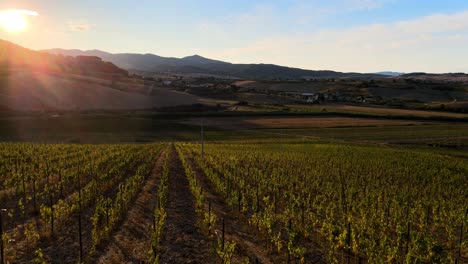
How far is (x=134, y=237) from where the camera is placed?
15.0 metres

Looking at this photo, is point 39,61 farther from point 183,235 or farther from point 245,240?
point 245,240

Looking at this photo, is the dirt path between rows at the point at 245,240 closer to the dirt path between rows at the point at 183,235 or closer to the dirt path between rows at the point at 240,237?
the dirt path between rows at the point at 240,237

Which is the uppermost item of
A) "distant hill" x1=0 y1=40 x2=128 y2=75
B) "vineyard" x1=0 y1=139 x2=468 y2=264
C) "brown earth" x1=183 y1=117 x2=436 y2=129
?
"distant hill" x1=0 y1=40 x2=128 y2=75

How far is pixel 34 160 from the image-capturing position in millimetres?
32688

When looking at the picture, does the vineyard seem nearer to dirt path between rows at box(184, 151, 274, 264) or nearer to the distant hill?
dirt path between rows at box(184, 151, 274, 264)

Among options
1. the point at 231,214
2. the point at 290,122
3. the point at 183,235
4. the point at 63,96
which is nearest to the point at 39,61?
the point at 63,96

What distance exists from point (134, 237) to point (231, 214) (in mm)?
5692

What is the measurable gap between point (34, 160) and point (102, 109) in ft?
239

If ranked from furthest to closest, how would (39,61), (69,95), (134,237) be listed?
(39,61) → (69,95) → (134,237)

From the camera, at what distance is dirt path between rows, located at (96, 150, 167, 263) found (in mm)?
13109

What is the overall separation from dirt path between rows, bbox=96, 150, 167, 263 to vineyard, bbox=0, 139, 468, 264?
0.04 meters

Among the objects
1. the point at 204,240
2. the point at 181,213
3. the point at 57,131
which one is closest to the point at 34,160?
the point at 181,213

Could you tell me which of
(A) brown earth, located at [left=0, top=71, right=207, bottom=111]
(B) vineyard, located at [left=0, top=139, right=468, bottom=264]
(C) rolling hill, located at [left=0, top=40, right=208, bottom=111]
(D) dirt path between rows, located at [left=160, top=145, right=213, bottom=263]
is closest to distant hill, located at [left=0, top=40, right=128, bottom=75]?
(C) rolling hill, located at [left=0, top=40, right=208, bottom=111]

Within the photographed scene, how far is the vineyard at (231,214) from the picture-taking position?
13680 millimetres
